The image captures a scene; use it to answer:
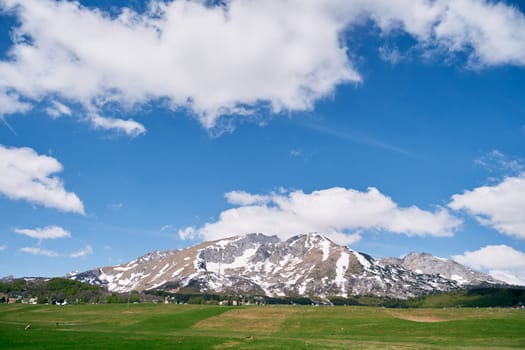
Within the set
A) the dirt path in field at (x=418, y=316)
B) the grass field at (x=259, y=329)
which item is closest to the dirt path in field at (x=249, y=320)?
the grass field at (x=259, y=329)

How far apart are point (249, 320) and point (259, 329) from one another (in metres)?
13.7

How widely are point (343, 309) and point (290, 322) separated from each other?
23.7 meters

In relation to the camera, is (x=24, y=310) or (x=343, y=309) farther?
(x=24, y=310)

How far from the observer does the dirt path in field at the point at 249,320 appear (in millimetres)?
88069

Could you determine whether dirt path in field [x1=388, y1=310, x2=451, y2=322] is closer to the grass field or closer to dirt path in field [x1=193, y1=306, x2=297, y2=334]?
the grass field

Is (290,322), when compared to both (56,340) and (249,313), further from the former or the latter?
(56,340)

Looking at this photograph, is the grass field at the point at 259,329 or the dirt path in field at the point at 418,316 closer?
the grass field at the point at 259,329

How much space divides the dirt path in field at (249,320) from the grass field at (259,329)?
0.63 ft

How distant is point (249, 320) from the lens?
9944 cm

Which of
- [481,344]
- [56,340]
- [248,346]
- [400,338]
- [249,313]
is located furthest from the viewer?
[249,313]

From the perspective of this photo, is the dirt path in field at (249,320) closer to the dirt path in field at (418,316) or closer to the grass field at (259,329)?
the grass field at (259,329)

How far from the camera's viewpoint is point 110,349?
4662 cm

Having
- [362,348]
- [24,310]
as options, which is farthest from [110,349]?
[24,310]

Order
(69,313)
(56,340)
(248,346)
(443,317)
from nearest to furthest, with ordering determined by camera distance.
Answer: (248,346)
(56,340)
(443,317)
(69,313)
